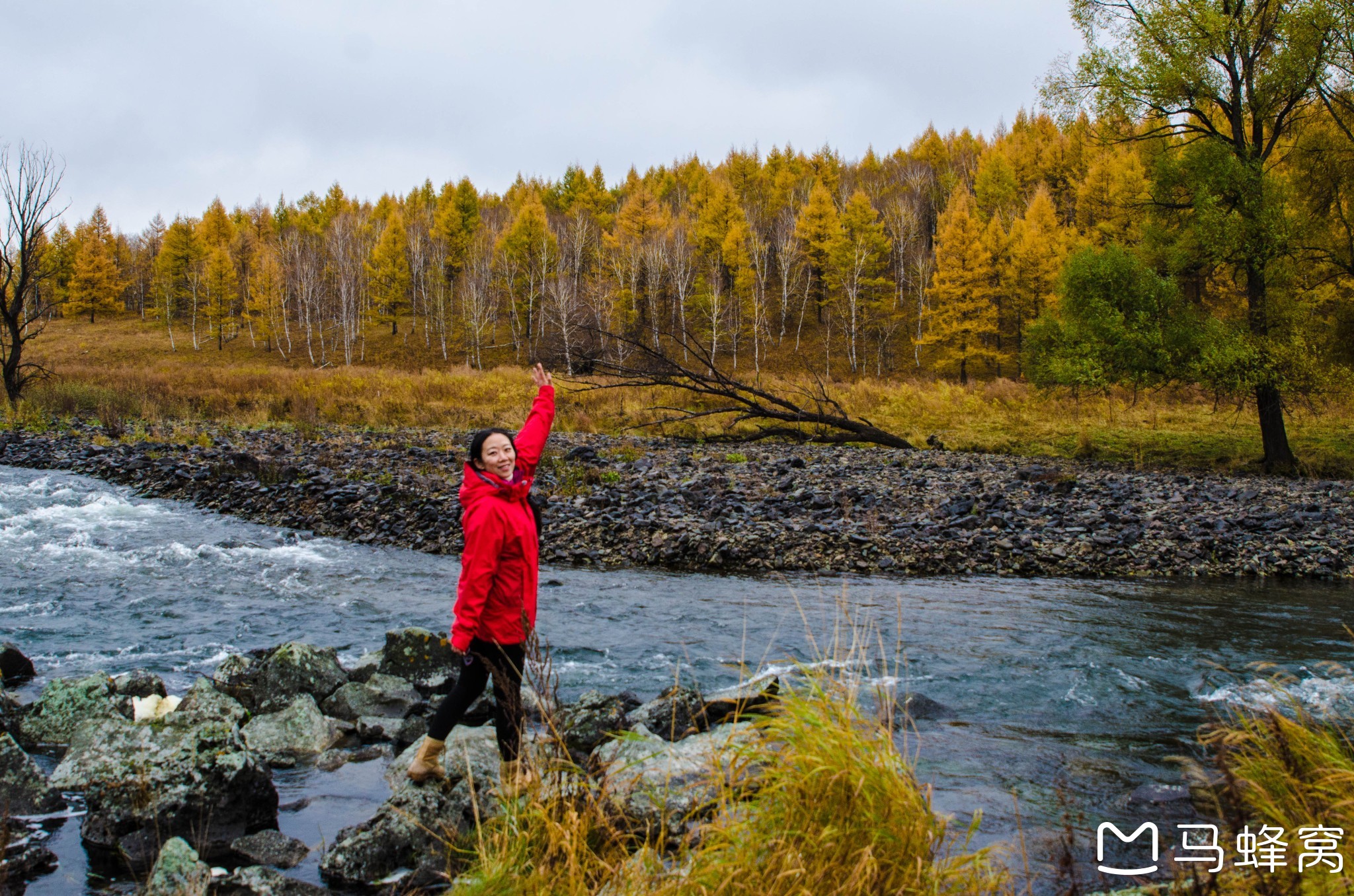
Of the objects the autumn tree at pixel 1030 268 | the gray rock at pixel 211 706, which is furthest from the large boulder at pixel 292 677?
the autumn tree at pixel 1030 268

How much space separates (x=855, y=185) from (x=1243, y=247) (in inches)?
2616

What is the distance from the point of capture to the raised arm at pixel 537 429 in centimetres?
486

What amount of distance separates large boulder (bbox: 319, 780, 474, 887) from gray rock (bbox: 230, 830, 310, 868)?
0.18 metres

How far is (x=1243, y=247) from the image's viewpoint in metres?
18.6

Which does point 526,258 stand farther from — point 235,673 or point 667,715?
point 667,715

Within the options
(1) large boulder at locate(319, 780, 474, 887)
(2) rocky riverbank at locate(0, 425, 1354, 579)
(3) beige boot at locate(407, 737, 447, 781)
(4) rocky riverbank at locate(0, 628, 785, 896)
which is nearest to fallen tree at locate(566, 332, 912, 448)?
(2) rocky riverbank at locate(0, 425, 1354, 579)

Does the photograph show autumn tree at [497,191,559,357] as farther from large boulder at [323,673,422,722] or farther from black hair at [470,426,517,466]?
black hair at [470,426,517,466]

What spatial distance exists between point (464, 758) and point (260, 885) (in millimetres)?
1333

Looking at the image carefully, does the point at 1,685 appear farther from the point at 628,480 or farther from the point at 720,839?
the point at 628,480

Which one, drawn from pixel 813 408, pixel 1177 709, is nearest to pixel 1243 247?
pixel 813 408

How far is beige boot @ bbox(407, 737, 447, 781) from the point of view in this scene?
449cm

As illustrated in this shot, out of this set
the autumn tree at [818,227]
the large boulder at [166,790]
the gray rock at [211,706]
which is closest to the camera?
the large boulder at [166,790]

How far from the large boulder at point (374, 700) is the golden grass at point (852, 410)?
12668 millimetres

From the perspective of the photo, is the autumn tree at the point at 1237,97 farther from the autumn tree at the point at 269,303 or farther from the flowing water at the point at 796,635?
the autumn tree at the point at 269,303
